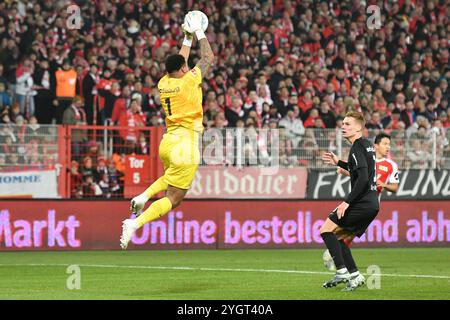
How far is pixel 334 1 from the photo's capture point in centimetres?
3055

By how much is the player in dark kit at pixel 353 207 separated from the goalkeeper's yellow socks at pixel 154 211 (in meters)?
1.91

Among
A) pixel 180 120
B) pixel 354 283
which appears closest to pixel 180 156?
pixel 180 120

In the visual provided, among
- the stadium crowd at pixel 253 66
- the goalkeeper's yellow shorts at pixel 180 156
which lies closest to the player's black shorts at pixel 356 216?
the goalkeeper's yellow shorts at pixel 180 156

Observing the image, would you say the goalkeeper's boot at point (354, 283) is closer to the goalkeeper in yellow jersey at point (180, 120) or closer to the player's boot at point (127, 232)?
the goalkeeper in yellow jersey at point (180, 120)

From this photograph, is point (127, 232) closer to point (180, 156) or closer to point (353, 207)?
point (180, 156)

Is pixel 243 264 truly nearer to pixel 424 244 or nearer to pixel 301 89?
pixel 424 244

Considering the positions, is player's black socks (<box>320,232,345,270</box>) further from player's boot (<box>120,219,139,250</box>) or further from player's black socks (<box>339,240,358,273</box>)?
player's boot (<box>120,219,139,250</box>)

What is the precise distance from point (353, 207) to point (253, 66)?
1488 centimetres

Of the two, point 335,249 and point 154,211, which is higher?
point 154,211

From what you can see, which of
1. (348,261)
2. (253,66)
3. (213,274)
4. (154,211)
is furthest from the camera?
(253,66)

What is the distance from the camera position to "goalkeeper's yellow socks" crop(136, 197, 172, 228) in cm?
1260

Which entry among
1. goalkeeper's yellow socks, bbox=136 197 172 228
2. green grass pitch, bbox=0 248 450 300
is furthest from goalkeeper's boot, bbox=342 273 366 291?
goalkeeper's yellow socks, bbox=136 197 172 228

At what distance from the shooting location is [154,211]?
12742 millimetres

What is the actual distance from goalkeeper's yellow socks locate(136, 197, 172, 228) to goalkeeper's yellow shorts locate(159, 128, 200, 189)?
31cm
